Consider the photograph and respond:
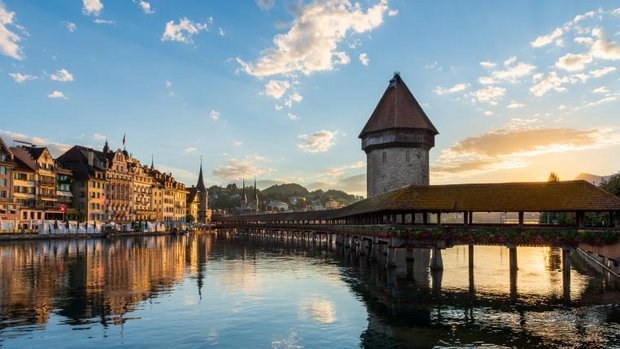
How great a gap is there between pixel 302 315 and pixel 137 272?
22.3m

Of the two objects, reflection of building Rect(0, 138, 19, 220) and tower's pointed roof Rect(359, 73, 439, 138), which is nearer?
tower's pointed roof Rect(359, 73, 439, 138)

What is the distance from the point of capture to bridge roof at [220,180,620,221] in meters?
35.0

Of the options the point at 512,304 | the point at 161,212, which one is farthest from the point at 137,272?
the point at 161,212

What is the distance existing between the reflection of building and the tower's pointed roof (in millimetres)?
63798

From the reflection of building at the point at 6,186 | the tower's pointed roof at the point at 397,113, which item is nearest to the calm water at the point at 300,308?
the tower's pointed roof at the point at 397,113

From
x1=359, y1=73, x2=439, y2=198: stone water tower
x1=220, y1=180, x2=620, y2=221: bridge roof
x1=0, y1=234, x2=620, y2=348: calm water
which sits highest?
x1=359, y1=73, x2=439, y2=198: stone water tower

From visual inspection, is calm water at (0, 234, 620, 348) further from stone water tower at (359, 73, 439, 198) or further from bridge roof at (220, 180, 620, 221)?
stone water tower at (359, 73, 439, 198)

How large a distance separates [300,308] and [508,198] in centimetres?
1945

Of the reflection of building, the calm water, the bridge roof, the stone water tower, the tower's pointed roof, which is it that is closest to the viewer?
the calm water

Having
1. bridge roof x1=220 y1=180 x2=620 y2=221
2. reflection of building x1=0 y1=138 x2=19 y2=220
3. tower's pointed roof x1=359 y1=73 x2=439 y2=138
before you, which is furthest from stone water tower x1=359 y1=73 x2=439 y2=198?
reflection of building x1=0 y1=138 x2=19 y2=220

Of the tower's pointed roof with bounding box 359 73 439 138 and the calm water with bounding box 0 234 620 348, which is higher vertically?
the tower's pointed roof with bounding box 359 73 439 138

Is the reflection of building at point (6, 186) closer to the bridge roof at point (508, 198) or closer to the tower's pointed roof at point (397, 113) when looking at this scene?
the tower's pointed roof at point (397, 113)

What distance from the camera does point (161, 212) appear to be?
160m

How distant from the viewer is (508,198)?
126 feet
